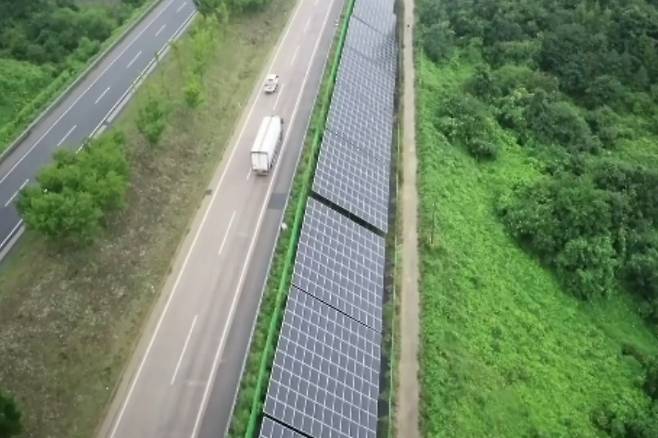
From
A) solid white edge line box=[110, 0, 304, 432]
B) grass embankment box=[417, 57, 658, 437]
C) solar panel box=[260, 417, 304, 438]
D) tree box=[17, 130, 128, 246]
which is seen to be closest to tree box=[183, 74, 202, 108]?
solid white edge line box=[110, 0, 304, 432]

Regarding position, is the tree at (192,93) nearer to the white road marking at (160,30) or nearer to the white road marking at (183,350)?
the white road marking at (160,30)

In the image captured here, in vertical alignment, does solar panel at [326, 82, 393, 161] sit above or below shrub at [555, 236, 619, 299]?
above

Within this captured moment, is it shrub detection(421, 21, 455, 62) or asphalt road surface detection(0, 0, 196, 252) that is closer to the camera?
asphalt road surface detection(0, 0, 196, 252)

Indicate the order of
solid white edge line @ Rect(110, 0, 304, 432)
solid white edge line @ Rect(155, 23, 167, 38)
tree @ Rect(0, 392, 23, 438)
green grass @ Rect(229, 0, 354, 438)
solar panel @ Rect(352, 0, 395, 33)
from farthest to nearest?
solar panel @ Rect(352, 0, 395, 33)
solid white edge line @ Rect(155, 23, 167, 38)
solid white edge line @ Rect(110, 0, 304, 432)
green grass @ Rect(229, 0, 354, 438)
tree @ Rect(0, 392, 23, 438)

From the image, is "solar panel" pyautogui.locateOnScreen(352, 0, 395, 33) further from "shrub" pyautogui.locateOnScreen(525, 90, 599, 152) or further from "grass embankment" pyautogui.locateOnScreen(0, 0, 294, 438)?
"grass embankment" pyautogui.locateOnScreen(0, 0, 294, 438)

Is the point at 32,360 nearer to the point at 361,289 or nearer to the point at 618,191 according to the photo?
the point at 361,289

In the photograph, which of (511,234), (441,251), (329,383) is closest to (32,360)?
(329,383)

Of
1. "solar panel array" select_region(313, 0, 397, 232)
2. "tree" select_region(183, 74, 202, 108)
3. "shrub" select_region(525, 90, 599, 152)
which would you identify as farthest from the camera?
"shrub" select_region(525, 90, 599, 152)

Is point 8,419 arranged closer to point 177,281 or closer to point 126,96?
point 177,281
